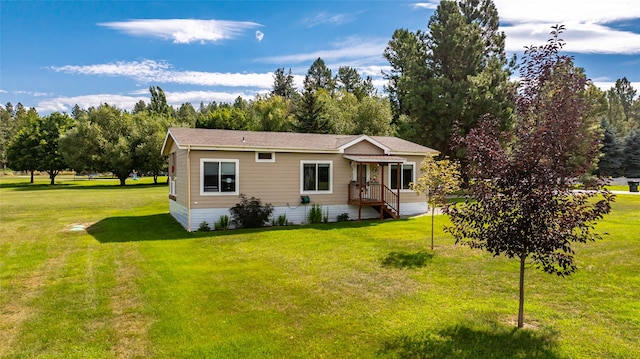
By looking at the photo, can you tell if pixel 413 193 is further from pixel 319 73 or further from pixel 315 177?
pixel 319 73

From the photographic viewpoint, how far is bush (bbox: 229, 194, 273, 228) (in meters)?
14.6

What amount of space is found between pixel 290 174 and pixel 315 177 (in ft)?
3.80

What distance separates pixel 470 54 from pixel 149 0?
22164 mm

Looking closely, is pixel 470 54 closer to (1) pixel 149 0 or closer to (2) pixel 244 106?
(1) pixel 149 0

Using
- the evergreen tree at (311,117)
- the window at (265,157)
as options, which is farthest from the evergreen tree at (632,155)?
the window at (265,157)

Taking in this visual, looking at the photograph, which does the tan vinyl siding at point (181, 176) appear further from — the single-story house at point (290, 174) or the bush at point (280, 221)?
the bush at point (280, 221)

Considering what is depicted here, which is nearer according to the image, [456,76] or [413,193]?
[413,193]

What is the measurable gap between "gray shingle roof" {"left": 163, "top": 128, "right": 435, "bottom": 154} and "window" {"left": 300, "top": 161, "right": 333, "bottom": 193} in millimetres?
681

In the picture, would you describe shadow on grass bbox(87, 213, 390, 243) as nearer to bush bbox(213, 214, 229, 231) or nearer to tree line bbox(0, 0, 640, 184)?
bush bbox(213, 214, 229, 231)

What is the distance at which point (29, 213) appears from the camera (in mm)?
18703

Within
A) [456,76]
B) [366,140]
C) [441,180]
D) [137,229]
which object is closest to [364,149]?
[366,140]

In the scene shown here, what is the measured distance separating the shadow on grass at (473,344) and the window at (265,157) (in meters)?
10.9

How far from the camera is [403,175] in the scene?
17953 mm

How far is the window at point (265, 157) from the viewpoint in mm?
15094
